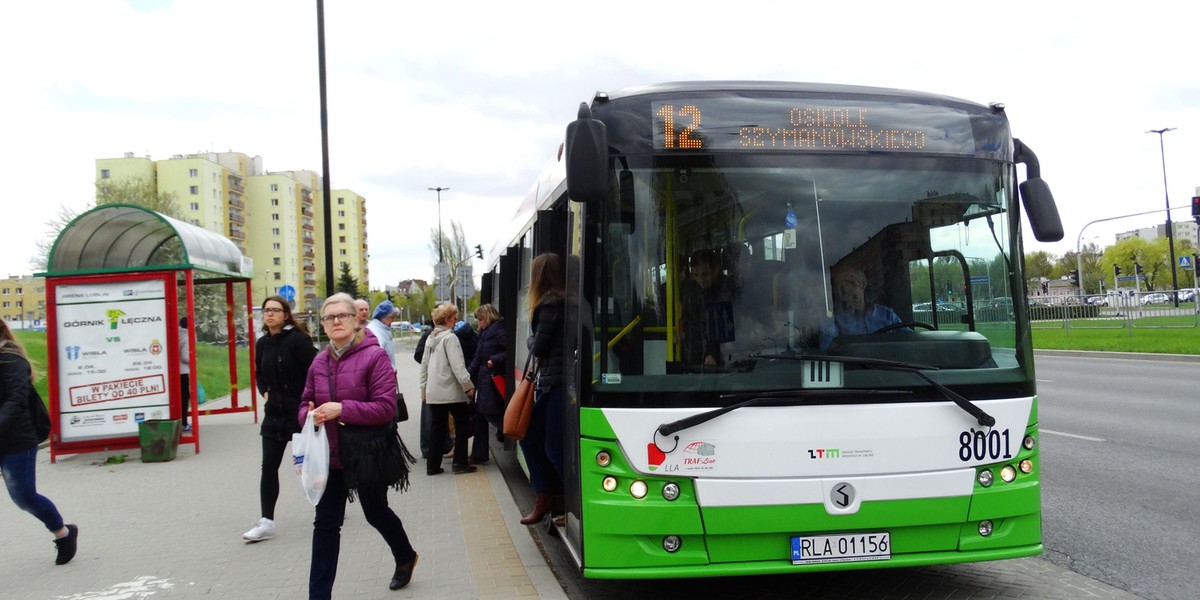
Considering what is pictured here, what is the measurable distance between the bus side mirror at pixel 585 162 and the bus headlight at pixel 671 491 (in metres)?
1.40

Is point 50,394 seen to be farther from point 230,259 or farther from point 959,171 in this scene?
point 959,171

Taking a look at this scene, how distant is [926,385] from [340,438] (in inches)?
116

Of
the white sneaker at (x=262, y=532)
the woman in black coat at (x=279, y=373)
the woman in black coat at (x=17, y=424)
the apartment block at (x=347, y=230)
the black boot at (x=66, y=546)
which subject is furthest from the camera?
the apartment block at (x=347, y=230)

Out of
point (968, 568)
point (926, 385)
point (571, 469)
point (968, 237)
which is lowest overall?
point (968, 568)

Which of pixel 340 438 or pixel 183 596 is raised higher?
pixel 340 438

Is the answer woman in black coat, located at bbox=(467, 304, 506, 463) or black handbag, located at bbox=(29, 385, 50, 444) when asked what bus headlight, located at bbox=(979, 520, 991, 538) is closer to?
woman in black coat, located at bbox=(467, 304, 506, 463)

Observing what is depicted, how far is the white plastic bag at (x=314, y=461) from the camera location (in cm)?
478

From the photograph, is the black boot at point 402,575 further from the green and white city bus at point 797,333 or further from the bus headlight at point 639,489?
the bus headlight at point 639,489

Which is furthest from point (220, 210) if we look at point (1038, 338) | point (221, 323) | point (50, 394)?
point (50, 394)

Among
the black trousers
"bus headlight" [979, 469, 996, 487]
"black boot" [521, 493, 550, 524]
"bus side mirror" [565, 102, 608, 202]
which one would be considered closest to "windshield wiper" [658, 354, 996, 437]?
"bus headlight" [979, 469, 996, 487]

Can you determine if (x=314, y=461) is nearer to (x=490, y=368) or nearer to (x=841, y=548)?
(x=841, y=548)

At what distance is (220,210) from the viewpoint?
107 meters

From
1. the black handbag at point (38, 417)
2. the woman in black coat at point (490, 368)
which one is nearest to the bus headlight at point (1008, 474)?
the woman in black coat at point (490, 368)

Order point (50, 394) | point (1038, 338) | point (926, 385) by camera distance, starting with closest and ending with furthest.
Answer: point (926, 385)
point (50, 394)
point (1038, 338)
